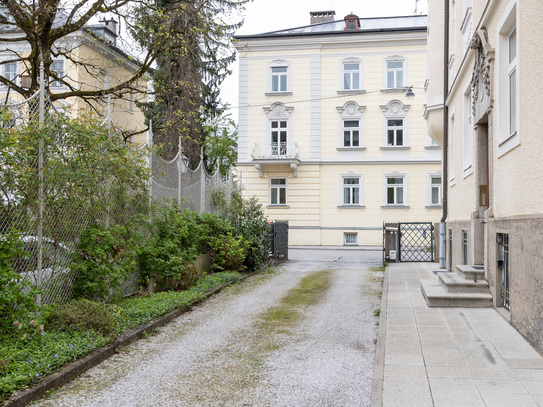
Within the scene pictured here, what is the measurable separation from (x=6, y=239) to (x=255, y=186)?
24479 millimetres

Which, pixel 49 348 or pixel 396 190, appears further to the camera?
pixel 396 190

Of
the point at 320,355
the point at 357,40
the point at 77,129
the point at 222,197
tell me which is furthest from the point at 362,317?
the point at 357,40

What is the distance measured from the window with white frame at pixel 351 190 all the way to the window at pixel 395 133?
2.68 meters

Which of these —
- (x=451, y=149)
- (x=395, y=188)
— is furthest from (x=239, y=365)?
(x=395, y=188)

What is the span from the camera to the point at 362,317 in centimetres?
852

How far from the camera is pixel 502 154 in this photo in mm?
8164

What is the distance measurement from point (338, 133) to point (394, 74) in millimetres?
4335

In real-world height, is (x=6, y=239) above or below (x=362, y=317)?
above

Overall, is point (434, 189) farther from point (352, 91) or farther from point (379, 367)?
point (379, 367)

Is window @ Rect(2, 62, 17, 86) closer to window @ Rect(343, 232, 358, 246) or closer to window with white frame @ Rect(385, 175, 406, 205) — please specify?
window @ Rect(343, 232, 358, 246)

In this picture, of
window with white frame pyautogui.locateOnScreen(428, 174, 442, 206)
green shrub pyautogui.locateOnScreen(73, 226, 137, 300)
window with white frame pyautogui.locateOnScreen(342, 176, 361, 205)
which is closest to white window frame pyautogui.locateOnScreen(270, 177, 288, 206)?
window with white frame pyautogui.locateOnScreen(342, 176, 361, 205)

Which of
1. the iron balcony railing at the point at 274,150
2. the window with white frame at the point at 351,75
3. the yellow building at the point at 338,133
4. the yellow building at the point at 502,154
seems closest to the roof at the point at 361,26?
the yellow building at the point at 338,133

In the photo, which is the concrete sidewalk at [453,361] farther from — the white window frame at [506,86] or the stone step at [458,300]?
the white window frame at [506,86]

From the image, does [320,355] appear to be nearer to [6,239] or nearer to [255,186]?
[6,239]
